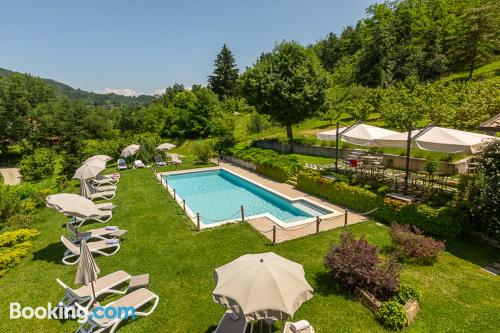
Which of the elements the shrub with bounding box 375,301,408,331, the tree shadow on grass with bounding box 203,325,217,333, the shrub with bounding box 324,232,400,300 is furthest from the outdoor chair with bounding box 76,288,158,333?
the shrub with bounding box 375,301,408,331

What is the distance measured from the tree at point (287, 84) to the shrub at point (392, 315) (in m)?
19.4

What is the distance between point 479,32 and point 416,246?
45.0 meters

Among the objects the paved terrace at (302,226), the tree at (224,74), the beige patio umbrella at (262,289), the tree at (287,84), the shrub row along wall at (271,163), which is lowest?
the paved terrace at (302,226)

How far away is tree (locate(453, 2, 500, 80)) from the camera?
36.5 metres

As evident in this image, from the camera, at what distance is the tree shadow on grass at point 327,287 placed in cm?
724

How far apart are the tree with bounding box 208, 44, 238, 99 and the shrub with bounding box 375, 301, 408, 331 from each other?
61757mm

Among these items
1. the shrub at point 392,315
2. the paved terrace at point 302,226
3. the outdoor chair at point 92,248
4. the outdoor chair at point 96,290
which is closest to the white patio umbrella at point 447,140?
the paved terrace at point 302,226

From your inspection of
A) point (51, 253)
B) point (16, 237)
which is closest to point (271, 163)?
point (51, 253)

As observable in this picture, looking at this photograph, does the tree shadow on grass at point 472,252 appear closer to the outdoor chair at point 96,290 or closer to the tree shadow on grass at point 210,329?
the tree shadow on grass at point 210,329

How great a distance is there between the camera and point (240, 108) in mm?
54188

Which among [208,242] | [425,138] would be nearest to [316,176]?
[425,138]

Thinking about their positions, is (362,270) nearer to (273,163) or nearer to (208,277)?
(208,277)

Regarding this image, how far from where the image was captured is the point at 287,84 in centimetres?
2369

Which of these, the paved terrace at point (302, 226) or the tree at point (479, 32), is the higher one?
the tree at point (479, 32)
